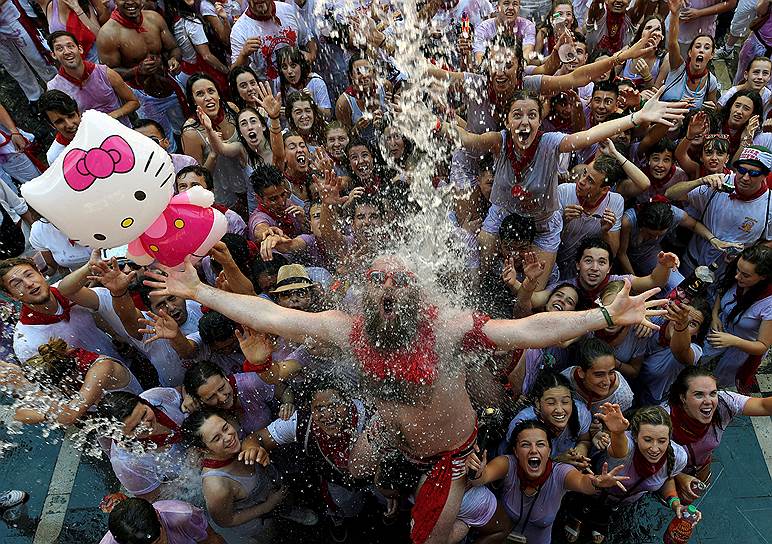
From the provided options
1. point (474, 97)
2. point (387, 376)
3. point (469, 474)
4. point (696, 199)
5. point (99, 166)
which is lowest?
point (469, 474)

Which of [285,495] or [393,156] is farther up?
[393,156]

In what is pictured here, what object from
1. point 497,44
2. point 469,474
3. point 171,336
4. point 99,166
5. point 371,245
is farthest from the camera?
point 497,44

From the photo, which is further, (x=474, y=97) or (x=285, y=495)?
(x=474, y=97)

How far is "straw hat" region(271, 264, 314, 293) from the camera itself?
4.16 meters

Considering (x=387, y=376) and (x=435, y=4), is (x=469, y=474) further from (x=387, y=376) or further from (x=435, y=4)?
(x=435, y=4)

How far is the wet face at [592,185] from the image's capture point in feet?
15.7

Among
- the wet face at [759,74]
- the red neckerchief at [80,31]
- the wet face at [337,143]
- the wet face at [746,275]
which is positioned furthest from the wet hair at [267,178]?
the wet face at [759,74]

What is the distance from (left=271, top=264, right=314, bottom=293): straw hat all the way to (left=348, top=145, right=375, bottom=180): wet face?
4.12 feet

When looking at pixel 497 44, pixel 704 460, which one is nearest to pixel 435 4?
pixel 497 44

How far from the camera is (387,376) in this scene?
3.41 meters

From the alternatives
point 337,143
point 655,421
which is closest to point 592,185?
point 655,421

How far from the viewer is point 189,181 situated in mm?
4781

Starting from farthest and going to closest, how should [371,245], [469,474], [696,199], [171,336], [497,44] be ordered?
[497,44], [696,199], [371,245], [171,336], [469,474]

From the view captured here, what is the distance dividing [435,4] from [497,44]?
63.1 inches
